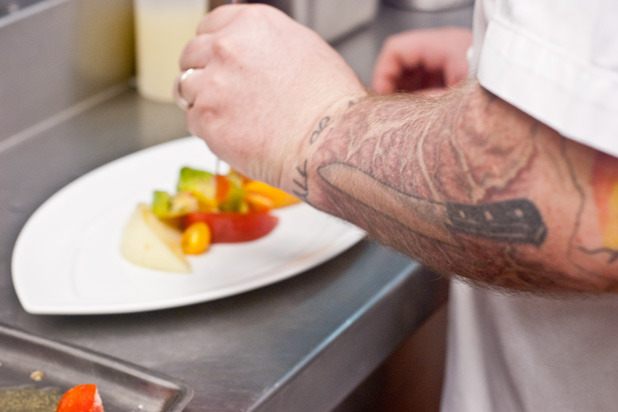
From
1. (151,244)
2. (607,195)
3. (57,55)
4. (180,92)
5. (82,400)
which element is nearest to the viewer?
(607,195)

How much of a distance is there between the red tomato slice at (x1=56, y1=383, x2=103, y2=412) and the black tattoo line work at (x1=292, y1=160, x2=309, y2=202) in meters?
0.23

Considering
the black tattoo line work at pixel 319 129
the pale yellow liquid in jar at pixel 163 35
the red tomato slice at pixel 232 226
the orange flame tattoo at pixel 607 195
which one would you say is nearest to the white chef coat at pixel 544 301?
the orange flame tattoo at pixel 607 195

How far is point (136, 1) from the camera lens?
55.6 inches

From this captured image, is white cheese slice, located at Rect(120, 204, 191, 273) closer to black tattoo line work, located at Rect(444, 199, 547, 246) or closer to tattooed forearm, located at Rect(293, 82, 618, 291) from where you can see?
tattooed forearm, located at Rect(293, 82, 618, 291)

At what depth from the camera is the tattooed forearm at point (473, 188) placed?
540 mm

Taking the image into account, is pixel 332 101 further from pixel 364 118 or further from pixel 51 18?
pixel 51 18

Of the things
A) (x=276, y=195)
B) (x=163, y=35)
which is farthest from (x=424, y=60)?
(x=163, y=35)

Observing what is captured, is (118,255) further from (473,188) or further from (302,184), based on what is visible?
(473,188)

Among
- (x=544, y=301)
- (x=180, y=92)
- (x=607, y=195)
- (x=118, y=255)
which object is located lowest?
(x=118, y=255)

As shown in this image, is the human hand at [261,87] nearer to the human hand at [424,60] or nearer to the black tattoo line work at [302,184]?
the black tattoo line work at [302,184]

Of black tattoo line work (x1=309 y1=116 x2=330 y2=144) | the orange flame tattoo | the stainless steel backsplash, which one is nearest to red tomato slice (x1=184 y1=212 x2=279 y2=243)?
black tattoo line work (x1=309 y1=116 x2=330 y2=144)

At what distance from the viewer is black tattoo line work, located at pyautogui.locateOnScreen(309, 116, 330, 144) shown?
0.73 meters

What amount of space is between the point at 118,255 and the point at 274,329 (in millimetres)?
214

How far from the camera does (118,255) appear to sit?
3.21ft
